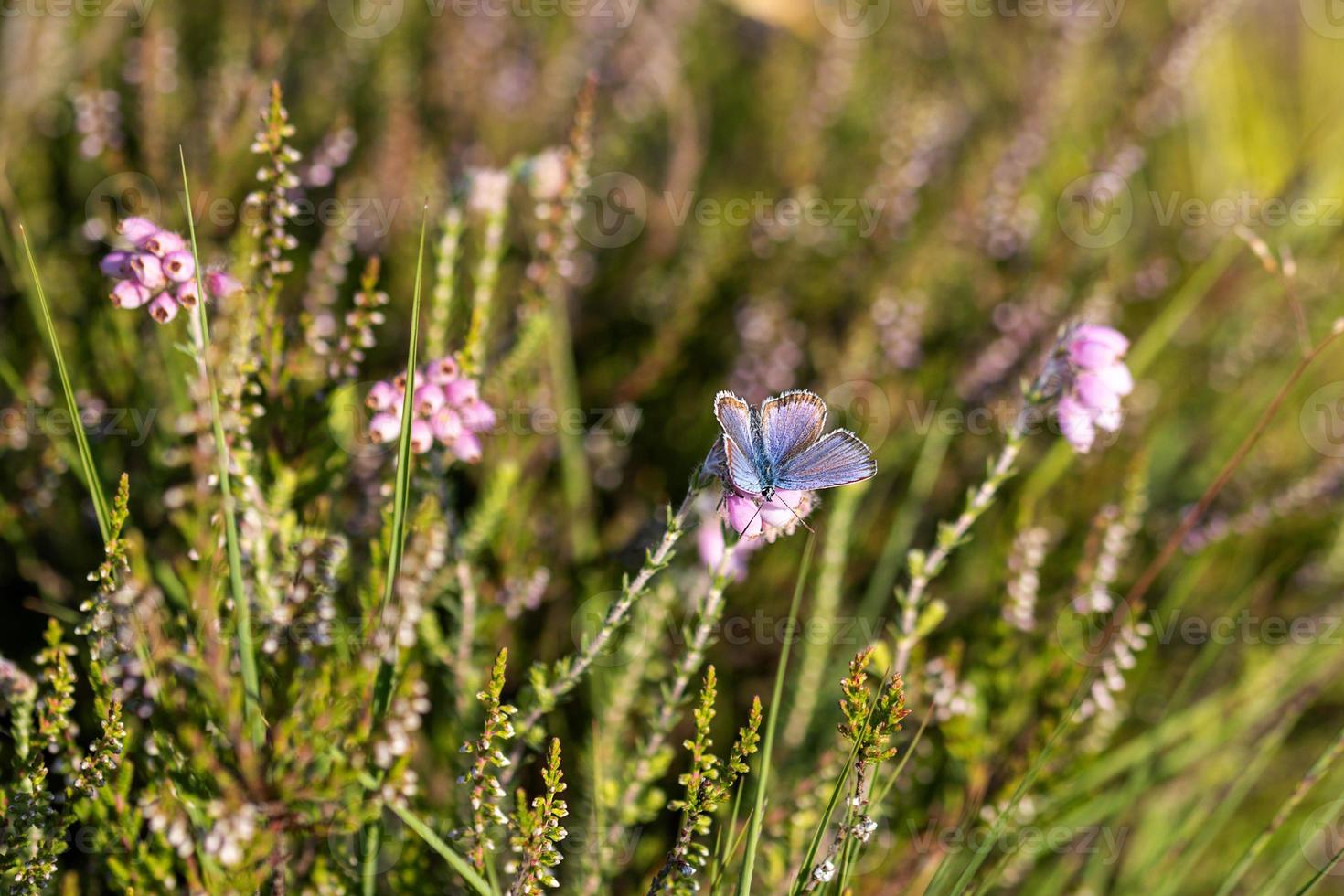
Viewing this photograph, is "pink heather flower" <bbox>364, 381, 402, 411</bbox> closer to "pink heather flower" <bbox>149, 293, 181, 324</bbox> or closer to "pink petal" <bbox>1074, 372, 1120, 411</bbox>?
"pink heather flower" <bbox>149, 293, 181, 324</bbox>

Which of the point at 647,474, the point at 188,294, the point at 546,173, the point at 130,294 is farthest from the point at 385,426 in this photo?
the point at 647,474

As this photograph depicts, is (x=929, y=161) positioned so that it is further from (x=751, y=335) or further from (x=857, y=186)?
(x=751, y=335)

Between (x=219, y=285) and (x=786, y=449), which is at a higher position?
(x=219, y=285)

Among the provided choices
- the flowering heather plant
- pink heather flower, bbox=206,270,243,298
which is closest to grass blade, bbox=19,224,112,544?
the flowering heather plant

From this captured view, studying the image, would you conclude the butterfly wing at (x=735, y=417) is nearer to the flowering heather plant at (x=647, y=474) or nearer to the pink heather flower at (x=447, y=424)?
the flowering heather plant at (x=647, y=474)

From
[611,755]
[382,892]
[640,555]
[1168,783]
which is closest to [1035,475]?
[1168,783]

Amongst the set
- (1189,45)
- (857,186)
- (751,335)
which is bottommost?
(751,335)

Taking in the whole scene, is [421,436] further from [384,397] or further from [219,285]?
[219,285]
